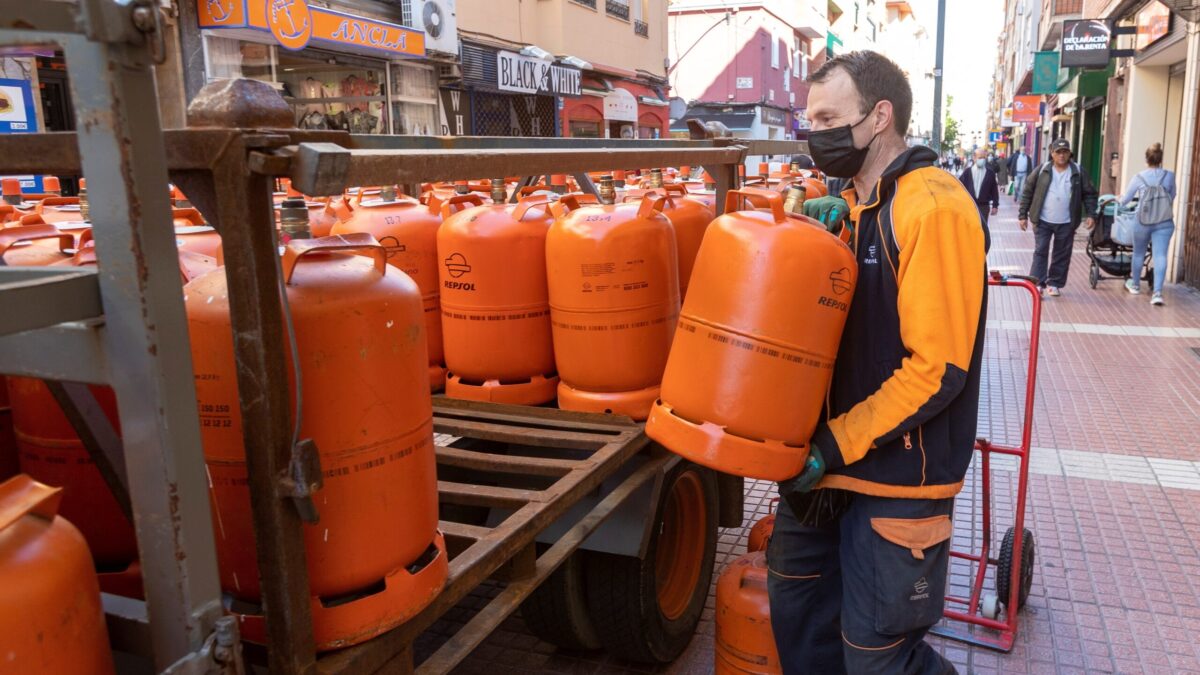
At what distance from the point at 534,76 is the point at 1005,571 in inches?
630

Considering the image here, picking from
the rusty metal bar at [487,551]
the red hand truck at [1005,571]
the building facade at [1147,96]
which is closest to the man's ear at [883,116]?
the red hand truck at [1005,571]

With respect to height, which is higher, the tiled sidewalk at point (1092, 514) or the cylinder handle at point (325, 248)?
the cylinder handle at point (325, 248)

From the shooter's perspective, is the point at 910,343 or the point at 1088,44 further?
the point at 1088,44

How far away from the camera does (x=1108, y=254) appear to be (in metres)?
12.2

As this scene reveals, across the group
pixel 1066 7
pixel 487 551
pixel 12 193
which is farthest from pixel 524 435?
pixel 1066 7

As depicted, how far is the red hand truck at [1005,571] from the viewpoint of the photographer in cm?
363

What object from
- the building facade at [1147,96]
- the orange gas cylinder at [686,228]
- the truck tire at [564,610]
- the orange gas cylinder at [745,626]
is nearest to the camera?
the orange gas cylinder at [745,626]

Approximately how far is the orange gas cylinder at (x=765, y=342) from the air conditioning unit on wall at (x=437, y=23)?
13.3m

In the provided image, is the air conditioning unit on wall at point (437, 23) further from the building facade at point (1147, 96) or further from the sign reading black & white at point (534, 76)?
the building facade at point (1147, 96)

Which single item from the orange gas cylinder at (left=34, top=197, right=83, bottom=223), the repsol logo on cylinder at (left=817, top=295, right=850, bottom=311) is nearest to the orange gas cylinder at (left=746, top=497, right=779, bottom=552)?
the repsol logo on cylinder at (left=817, top=295, right=850, bottom=311)

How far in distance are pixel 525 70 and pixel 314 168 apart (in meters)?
17.1

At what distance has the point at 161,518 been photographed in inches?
60.2

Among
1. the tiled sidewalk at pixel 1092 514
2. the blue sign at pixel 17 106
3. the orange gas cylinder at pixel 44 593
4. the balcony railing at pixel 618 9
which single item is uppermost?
the balcony railing at pixel 618 9

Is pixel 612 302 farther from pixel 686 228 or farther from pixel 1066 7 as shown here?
pixel 1066 7
